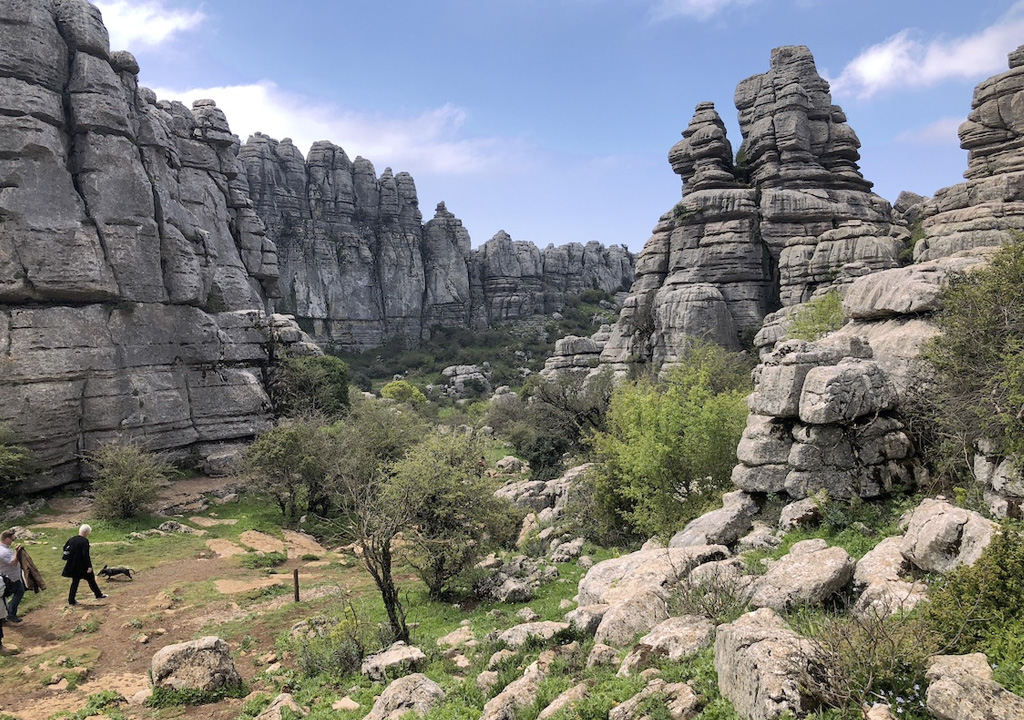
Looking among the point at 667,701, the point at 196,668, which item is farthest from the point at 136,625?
the point at 667,701

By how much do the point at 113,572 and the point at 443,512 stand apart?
10.8 meters

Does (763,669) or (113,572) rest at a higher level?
(763,669)

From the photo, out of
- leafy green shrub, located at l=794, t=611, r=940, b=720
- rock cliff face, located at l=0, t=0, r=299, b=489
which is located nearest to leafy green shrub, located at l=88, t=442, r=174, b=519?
rock cliff face, located at l=0, t=0, r=299, b=489

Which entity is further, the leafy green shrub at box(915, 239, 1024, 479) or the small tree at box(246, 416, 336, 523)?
the small tree at box(246, 416, 336, 523)

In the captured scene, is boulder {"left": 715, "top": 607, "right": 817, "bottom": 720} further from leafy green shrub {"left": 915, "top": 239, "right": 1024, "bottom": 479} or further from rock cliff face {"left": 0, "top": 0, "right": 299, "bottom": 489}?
rock cliff face {"left": 0, "top": 0, "right": 299, "bottom": 489}

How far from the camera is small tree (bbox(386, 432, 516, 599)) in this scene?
51.7ft

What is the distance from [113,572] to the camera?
17.7 meters

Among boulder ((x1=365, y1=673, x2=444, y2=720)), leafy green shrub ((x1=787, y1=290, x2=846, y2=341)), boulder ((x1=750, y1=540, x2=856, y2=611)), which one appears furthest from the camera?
leafy green shrub ((x1=787, y1=290, x2=846, y2=341))

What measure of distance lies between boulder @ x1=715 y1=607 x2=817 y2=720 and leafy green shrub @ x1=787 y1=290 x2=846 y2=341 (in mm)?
22720

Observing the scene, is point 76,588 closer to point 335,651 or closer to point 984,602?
point 335,651

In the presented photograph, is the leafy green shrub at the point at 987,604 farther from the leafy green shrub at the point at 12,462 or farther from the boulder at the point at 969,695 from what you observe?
the leafy green shrub at the point at 12,462

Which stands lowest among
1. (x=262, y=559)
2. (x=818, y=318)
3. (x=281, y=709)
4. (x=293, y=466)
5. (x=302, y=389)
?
(x=262, y=559)

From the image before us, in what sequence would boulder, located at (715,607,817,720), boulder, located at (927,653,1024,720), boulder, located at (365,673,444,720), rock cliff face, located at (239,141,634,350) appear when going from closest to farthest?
boulder, located at (927,653,1024,720), boulder, located at (715,607,817,720), boulder, located at (365,673,444,720), rock cliff face, located at (239,141,634,350)

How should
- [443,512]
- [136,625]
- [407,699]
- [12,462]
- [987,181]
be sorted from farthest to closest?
[987,181], [12,462], [443,512], [136,625], [407,699]
